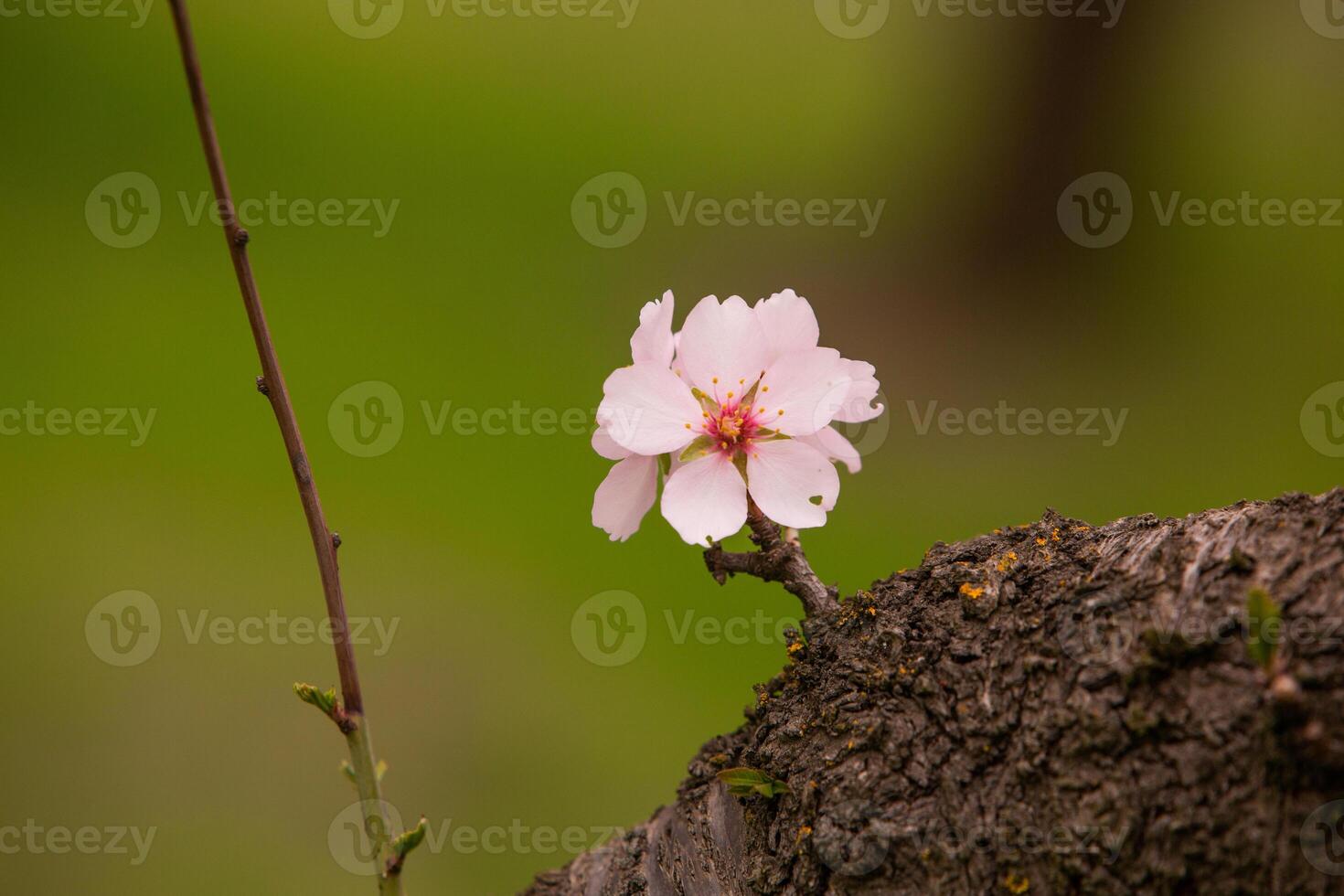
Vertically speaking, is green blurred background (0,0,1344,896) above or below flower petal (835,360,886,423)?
above

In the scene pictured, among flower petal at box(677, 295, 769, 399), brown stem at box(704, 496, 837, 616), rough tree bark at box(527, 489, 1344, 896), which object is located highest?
flower petal at box(677, 295, 769, 399)

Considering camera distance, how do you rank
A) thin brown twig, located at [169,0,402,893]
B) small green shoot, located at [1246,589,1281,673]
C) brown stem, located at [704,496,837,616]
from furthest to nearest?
brown stem, located at [704,496,837,616], thin brown twig, located at [169,0,402,893], small green shoot, located at [1246,589,1281,673]

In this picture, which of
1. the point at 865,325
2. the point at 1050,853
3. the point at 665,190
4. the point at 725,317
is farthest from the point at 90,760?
the point at 865,325

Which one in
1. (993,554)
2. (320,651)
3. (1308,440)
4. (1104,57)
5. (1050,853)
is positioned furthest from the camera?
(1104,57)

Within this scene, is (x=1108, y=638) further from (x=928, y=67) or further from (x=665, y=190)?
(x=928, y=67)

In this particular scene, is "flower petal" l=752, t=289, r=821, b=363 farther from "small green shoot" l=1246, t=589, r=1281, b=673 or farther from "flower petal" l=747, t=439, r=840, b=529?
"small green shoot" l=1246, t=589, r=1281, b=673

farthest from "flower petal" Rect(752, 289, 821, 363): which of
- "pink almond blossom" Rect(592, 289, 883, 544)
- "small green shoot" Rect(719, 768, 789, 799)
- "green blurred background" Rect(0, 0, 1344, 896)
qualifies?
"green blurred background" Rect(0, 0, 1344, 896)

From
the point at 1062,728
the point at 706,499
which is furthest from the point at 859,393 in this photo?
the point at 1062,728
